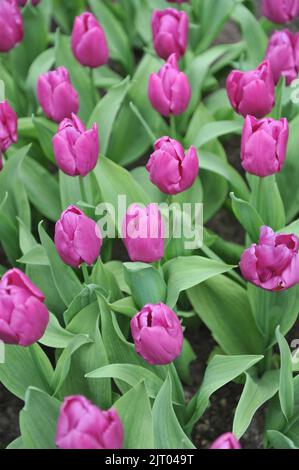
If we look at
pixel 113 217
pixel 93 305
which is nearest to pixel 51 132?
pixel 113 217

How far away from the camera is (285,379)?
4.06 ft

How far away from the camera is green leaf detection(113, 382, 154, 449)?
1152 millimetres

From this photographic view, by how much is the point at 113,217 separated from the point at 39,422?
0.45 metres

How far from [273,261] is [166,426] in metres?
0.29

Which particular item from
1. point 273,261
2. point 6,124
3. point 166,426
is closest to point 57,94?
point 6,124

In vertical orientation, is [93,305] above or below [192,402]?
above

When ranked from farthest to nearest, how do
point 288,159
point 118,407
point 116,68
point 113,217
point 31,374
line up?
point 116,68
point 288,159
point 113,217
point 31,374
point 118,407

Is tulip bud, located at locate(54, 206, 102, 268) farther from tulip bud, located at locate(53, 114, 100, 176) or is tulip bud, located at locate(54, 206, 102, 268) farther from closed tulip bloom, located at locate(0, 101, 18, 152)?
closed tulip bloom, located at locate(0, 101, 18, 152)

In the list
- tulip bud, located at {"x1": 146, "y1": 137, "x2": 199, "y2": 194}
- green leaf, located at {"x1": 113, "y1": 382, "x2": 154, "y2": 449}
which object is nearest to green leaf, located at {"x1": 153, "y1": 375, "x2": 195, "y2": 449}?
green leaf, located at {"x1": 113, "y1": 382, "x2": 154, "y2": 449}

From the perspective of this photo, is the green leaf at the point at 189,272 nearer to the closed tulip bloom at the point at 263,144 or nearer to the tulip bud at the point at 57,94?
the closed tulip bloom at the point at 263,144

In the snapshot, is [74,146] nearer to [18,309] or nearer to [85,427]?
[18,309]

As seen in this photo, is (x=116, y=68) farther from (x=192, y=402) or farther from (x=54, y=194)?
(x=192, y=402)

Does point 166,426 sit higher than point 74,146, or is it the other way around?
point 74,146

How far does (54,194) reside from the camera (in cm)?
177
